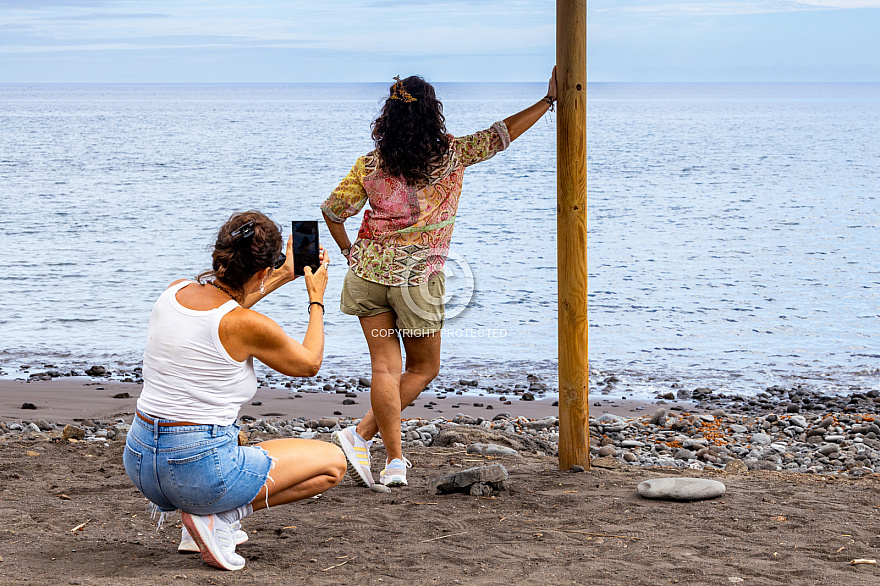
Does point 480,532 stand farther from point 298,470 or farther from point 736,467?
point 736,467

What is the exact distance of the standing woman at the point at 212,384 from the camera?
3324 millimetres

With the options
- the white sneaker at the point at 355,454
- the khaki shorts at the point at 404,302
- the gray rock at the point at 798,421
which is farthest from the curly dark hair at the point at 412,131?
the gray rock at the point at 798,421

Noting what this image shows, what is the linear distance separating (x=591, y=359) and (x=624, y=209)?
18.3 m

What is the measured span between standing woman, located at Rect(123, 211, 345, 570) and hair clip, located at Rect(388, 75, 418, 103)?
54.5 inches

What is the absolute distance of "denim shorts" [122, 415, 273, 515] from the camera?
336 centimetres

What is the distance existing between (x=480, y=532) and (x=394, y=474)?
93 centimetres

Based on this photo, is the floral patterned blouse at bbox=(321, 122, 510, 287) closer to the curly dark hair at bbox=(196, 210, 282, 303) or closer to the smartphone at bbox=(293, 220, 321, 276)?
the smartphone at bbox=(293, 220, 321, 276)

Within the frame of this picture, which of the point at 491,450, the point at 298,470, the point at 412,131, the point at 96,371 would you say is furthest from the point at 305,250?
the point at 96,371

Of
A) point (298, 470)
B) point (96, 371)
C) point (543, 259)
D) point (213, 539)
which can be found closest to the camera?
point (213, 539)

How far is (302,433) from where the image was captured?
6.87 meters

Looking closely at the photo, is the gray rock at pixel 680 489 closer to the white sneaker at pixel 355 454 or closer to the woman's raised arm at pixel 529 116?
the white sneaker at pixel 355 454

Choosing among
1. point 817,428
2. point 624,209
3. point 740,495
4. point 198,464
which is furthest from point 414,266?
point 624,209

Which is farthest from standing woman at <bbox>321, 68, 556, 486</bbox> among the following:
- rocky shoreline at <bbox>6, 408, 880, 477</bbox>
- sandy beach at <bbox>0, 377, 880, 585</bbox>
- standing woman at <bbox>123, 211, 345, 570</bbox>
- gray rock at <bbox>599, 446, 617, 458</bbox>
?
gray rock at <bbox>599, 446, 617, 458</bbox>

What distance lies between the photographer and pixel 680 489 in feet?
15.2
